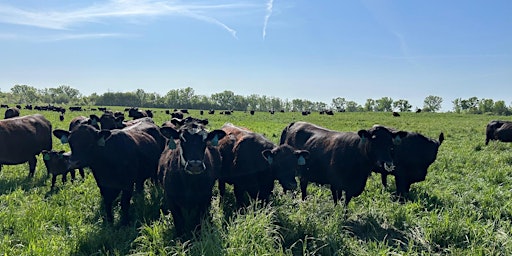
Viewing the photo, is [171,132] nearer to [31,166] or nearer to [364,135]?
[364,135]

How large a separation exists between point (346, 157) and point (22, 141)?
892 cm

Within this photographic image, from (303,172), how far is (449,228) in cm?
357

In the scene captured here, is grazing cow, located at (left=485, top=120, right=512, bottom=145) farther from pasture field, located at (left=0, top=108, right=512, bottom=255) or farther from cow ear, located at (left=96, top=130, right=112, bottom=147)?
cow ear, located at (left=96, top=130, right=112, bottom=147)

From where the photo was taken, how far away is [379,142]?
23.3 feet

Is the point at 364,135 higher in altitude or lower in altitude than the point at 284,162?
higher

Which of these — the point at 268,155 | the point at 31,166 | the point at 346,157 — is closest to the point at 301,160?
the point at 268,155

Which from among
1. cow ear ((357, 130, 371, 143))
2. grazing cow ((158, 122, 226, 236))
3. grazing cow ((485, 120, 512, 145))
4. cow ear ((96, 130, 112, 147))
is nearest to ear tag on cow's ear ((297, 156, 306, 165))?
cow ear ((357, 130, 371, 143))

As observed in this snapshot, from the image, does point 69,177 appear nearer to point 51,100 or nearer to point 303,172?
point 303,172

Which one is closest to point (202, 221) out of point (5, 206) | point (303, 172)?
point (303, 172)

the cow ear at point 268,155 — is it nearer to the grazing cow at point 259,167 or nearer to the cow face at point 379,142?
the grazing cow at point 259,167

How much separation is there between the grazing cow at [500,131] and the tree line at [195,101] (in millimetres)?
84304

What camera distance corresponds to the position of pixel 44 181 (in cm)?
949

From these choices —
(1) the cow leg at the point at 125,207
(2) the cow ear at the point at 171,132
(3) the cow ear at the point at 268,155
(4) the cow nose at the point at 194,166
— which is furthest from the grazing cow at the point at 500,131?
(1) the cow leg at the point at 125,207

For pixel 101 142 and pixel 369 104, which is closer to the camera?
pixel 101 142
